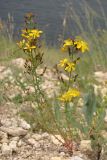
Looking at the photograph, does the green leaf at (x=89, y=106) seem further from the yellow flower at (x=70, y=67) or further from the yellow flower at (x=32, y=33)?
the yellow flower at (x=32, y=33)

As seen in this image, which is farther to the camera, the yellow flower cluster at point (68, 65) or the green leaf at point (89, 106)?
the green leaf at point (89, 106)

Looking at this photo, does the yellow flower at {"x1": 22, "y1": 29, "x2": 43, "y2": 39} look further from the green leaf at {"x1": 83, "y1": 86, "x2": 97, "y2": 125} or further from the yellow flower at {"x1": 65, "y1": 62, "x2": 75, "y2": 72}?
A: the green leaf at {"x1": 83, "y1": 86, "x2": 97, "y2": 125}

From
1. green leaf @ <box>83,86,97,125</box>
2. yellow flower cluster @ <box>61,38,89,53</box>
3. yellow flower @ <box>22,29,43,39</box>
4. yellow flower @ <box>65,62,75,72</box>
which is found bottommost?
green leaf @ <box>83,86,97,125</box>

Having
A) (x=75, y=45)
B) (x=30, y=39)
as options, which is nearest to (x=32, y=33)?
(x=30, y=39)

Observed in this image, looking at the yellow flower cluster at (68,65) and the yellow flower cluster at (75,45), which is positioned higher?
the yellow flower cluster at (75,45)

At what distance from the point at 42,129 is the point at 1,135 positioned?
0.92 feet

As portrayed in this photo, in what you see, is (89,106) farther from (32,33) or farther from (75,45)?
(32,33)

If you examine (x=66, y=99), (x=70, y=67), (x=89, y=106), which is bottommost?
(x=89, y=106)

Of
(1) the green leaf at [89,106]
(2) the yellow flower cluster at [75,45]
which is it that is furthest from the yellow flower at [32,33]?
(1) the green leaf at [89,106]

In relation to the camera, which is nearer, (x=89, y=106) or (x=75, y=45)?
(x=75, y=45)

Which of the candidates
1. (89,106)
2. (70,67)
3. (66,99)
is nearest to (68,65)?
(70,67)

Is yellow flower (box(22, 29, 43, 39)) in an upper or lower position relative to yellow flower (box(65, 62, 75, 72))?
upper

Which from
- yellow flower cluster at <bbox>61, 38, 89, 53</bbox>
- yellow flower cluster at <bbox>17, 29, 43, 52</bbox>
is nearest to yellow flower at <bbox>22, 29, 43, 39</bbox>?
yellow flower cluster at <bbox>17, 29, 43, 52</bbox>

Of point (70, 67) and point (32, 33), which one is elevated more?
point (32, 33)
